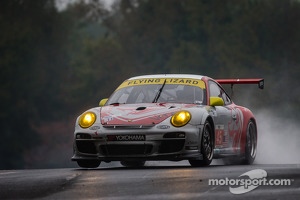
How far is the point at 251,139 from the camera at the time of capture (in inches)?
708

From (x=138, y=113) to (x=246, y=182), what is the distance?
355 cm

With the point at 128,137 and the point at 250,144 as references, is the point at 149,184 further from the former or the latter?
the point at 250,144

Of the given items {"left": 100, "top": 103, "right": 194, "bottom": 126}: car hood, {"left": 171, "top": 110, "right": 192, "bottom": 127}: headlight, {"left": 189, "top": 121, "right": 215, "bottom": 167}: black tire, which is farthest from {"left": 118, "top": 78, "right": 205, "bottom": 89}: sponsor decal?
{"left": 171, "top": 110, "right": 192, "bottom": 127}: headlight

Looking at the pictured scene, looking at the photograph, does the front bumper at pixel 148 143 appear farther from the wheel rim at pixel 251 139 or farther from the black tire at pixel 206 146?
the wheel rim at pixel 251 139

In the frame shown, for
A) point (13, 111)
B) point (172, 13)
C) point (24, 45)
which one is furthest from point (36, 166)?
point (172, 13)

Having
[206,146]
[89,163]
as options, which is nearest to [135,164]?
[89,163]

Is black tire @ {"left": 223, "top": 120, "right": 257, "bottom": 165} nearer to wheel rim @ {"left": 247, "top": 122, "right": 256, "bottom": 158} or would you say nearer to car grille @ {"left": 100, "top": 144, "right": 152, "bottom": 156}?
wheel rim @ {"left": 247, "top": 122, "right": 256, "bottom": 158}

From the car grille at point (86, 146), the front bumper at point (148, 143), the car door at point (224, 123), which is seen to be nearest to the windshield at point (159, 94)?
the car door at point (224, 123)

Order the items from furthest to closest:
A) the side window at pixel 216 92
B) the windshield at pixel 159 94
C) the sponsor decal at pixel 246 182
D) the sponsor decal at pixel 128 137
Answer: the side window at pixel 216 92, the windshield at pixel 159 94, the sponsor decal at pixel 128 137, the sponsor decal at pixel 246 182

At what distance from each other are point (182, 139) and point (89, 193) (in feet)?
13.1

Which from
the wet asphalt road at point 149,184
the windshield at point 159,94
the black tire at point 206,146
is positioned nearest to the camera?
the wet asphalt road at point 149,184

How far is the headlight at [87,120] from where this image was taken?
15.1m

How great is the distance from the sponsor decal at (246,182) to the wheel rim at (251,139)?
5.04 meters

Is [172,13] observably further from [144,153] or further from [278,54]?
[144,153]
